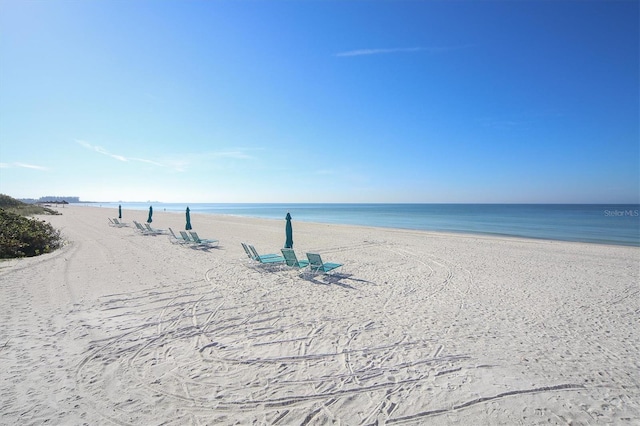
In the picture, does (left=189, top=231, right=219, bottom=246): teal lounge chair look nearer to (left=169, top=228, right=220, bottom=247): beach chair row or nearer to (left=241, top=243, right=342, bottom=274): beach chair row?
(left=169, top=228, right=220, bottom=247): beach chair row

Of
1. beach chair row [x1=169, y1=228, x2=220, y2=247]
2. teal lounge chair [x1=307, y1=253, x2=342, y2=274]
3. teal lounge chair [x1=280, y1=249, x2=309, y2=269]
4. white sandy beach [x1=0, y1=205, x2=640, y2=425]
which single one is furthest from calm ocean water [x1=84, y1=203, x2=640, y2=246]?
beach chair row [x1=169, y1=228, x2=220, y2=247]

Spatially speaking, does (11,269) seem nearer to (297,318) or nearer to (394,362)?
(297,318)

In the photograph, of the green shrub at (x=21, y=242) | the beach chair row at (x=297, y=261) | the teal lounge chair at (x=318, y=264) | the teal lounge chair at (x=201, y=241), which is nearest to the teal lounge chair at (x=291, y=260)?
the beach chair row at (x=297, y=261)

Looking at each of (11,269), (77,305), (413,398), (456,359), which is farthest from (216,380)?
(11,269)

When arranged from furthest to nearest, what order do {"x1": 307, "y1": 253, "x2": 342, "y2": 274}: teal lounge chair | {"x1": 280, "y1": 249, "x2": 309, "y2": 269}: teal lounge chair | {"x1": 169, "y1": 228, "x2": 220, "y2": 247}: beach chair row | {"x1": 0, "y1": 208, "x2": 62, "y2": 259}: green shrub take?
{"x1": 169, "y1": 228, "x2": 220, "y2": 247}: beach chair row < {"x1": 0, "y1": 208, "x2": 62, "y2": 259}: green shrub < {"x1": 280, "y1": 249, "x2": 309, "y2": 269}: teal lounge chair < {"x1": 307, "y1": 253, "x2": 342, "y2": 274}: teal lounge chair

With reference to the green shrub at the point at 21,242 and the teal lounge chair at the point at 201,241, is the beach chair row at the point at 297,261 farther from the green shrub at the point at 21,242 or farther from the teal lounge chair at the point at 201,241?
the green shrub at the point at 21,242

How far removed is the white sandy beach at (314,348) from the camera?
2.90 metres

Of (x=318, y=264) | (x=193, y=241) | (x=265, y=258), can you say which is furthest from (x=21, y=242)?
(x=318, y=264)

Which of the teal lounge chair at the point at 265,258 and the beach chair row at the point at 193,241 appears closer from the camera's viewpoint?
the teal lounge chair at the point at 265,258

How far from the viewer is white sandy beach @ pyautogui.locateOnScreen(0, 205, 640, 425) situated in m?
2.90

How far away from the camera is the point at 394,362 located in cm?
369

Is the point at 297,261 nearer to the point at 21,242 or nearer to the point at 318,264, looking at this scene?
the point at 318,264

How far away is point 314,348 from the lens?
4.04 meters

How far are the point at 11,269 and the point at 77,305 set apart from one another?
4.37m
